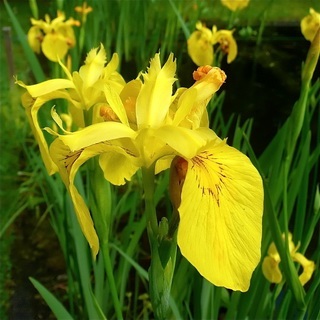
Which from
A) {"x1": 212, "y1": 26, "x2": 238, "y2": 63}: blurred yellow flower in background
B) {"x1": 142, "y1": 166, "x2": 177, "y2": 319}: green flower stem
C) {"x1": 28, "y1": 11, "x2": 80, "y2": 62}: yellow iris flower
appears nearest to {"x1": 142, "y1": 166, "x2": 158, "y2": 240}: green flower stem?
{"x1": 142, "y1": 166, "x2": 177, "y2": 319}: green flower stem

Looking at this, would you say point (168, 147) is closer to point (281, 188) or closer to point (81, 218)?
point (81, 218)

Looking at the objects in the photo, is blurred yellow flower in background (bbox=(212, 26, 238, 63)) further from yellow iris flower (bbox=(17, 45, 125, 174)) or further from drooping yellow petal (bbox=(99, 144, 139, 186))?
drooping yellow petal (bbox=(99, 144, 139, 186))

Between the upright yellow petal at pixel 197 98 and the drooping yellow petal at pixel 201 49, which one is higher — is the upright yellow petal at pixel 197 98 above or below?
above

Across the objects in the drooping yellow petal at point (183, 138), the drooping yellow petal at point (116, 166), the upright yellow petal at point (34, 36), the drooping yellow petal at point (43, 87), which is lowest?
the upright yellow petal at point (34, 36)

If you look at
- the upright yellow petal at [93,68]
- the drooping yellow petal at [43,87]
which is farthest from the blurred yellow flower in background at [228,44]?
the drooping yellow petal at [43,87]

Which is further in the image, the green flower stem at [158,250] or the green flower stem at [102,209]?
the green flower stem at [102,209]

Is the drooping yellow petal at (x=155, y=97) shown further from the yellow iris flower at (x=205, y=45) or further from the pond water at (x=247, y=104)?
the yellow iris flower at (x=205, y=45)

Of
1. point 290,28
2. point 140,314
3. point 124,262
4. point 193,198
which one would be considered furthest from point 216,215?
point 290,28
